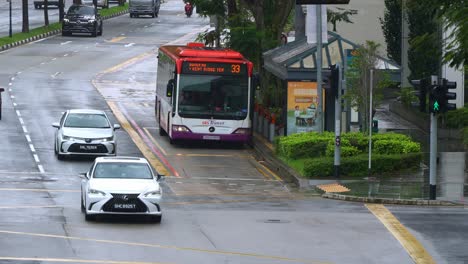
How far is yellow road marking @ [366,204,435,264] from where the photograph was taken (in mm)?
23922

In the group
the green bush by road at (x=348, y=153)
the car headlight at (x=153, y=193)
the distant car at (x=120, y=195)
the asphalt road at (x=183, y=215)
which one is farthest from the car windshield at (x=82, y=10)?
the car headlight at (x=153, y=193)

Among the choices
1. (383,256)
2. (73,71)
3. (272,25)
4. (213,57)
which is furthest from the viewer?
(73,71)

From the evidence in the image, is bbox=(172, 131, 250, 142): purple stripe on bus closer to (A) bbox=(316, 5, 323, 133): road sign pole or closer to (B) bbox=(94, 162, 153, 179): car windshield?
(A) bbox=(316, 5, 323, 133): road sign pole

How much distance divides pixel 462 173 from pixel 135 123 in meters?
17.0

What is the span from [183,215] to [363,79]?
11948 millimetres

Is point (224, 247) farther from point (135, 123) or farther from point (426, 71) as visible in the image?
point (426, 71)

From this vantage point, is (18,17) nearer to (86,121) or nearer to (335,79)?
(86,121)

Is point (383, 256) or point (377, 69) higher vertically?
point (377, 69)

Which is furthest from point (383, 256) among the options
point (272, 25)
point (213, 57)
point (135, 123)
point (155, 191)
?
point (272, 25)

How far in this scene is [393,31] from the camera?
59.5 meters

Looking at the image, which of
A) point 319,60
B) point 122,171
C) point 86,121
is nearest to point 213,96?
point 86,121

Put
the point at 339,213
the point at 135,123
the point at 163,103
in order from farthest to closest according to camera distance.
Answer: the point at 135,123 → the point at 163,103 → the point at 339,213

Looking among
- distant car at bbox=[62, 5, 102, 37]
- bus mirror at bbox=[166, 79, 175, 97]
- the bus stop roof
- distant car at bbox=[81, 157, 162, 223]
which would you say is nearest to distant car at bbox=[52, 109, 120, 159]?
bus mirror at bbox=[166, 79, 175, 97]

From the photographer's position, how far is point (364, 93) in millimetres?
39750
